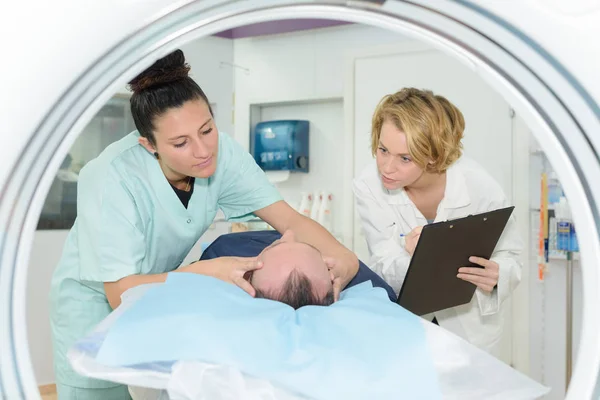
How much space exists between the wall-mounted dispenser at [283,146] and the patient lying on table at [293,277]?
204 centimetres

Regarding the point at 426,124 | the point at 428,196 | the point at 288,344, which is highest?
the point at 426,124

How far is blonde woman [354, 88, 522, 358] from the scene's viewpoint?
5.24 ft

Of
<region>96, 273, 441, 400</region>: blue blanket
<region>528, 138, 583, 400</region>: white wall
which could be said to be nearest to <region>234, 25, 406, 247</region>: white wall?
<region>528, 138, 583, 400</region>: white wall

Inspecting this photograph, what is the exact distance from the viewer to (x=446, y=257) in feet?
4.86

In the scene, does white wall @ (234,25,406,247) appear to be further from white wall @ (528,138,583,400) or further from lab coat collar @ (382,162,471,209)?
lab coat collar @ (382,162,471,209)

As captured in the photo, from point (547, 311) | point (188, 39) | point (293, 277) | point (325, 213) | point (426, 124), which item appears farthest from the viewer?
point (325, 213)

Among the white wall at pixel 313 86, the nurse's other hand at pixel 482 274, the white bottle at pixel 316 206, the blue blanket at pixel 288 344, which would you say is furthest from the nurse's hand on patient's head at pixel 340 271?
the white bottle at pixel 316 206

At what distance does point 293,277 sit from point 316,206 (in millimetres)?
2029

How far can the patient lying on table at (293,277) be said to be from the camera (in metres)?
1.18

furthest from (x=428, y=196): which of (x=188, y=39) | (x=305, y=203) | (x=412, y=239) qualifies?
(x=305, y=203)

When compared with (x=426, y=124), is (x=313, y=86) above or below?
above

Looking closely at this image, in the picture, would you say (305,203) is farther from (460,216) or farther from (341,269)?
(341,269)

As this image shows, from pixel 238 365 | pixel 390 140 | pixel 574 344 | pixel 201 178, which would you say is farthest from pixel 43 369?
pixel 574 344

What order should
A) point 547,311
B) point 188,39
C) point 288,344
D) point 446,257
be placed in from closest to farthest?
point 188,39 < point 288,344 < point 446,257 < point 547,311
